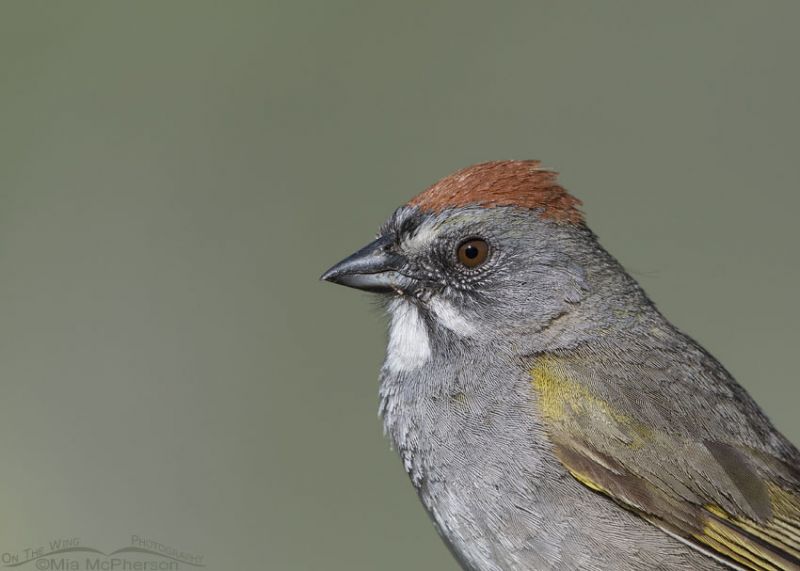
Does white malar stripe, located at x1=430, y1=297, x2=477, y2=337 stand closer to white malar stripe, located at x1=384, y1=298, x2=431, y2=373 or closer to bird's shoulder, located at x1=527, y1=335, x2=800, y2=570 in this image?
white malar stripe, located at x1=384, y1=298, x2=431, y2=373

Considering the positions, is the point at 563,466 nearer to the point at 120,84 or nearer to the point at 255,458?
the point at 255,458

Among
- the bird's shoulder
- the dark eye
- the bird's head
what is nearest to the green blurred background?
the bird's head

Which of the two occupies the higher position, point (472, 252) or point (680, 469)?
point (472, 252)

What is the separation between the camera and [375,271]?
176 inches

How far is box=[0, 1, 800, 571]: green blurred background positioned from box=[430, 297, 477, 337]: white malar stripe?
1.79m

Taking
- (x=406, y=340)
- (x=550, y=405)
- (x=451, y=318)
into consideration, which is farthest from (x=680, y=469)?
(x=406, y=340)

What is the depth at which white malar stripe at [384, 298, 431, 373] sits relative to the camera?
4.34 m

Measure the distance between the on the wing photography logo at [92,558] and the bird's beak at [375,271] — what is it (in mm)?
1290

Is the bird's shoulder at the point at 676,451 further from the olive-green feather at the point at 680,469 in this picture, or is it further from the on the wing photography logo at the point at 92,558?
the on the wing photography logo at the point at 92,558

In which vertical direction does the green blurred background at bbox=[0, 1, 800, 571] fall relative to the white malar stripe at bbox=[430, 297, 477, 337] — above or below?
above

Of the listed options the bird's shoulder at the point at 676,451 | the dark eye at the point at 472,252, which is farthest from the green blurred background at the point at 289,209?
the bird's shoulder at the point at 676,451

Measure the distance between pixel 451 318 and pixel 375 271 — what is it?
13.6 inches

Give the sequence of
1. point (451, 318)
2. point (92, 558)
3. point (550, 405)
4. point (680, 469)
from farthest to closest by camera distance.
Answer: point (92, 558) < point (451, 318) < point (550, 405) < point (680, 469)

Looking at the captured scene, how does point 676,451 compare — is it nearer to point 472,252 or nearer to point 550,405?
point 550,405
